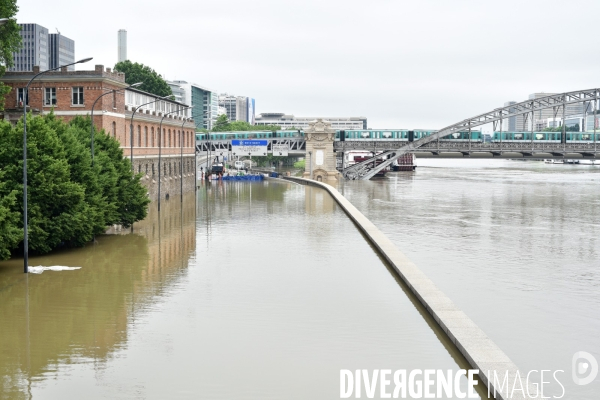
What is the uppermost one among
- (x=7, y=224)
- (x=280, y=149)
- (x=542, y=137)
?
(x=542, y=137)

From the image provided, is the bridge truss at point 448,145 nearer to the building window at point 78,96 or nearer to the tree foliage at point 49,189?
the building window at point 78,96

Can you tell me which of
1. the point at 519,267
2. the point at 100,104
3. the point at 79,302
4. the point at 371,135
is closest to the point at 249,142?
the point at 371,135

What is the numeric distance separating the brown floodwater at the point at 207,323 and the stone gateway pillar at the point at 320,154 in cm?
8284

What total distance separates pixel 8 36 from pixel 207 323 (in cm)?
3255

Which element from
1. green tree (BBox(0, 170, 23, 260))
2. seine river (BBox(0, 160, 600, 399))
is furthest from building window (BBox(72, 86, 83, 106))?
green tree (BBox(0, 170, 23, 260))

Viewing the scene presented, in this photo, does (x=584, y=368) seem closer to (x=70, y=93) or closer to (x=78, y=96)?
(x=78, y=96)

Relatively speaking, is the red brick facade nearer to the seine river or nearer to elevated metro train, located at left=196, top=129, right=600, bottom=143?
the seine river

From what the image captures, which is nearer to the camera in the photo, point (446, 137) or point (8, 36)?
point (8, 36)

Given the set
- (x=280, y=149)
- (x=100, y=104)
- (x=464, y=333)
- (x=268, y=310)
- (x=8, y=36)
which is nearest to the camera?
(x=464, y=333)

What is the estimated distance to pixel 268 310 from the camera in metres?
20.3

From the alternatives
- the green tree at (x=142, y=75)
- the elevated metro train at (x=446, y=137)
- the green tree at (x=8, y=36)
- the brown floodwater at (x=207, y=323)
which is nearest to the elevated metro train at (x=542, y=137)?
the elevated metro train at (x=446, y=137)

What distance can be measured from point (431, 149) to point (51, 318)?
104981 millimetres

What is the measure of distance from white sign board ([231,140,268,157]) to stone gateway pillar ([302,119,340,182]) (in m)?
7.64

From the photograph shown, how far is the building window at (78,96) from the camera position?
51.8 meters
